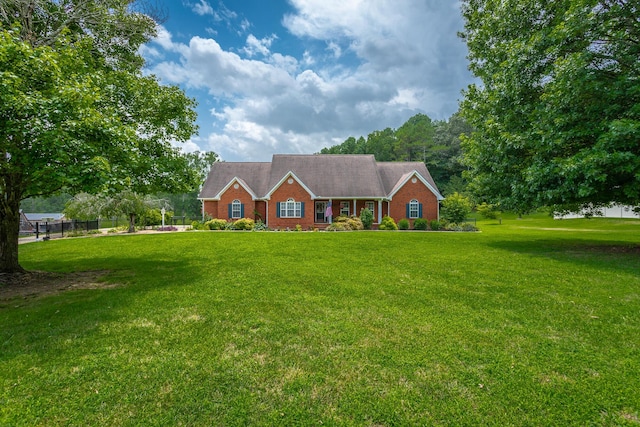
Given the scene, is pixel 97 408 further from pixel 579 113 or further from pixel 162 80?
pixel 579 113

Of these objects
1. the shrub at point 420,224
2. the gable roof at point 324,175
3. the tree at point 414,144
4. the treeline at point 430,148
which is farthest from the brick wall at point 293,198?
the tree at point 414,144

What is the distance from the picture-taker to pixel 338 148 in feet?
250

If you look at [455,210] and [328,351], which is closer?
[328,351]

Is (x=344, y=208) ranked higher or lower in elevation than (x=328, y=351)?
higher

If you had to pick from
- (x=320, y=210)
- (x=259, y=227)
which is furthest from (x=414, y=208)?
(x=259, y=227)

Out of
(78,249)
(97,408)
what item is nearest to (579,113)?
(97,408)

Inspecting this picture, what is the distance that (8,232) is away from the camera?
7551 mm

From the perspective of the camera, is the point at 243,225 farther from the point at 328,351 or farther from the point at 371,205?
the point at 328,351

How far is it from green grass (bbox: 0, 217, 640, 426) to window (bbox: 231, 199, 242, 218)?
19035 mm

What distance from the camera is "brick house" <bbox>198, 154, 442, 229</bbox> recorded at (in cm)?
2519

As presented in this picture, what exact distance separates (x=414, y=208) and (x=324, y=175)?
878 cm

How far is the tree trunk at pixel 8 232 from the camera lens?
7.32 m

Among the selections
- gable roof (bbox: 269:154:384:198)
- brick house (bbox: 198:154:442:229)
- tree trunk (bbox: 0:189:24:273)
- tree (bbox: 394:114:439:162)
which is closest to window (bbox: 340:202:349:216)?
brick house (bbox: 198:154:442:229)

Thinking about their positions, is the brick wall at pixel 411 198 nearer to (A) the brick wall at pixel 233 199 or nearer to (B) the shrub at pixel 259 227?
(B) the shrub at pixel 259 227
